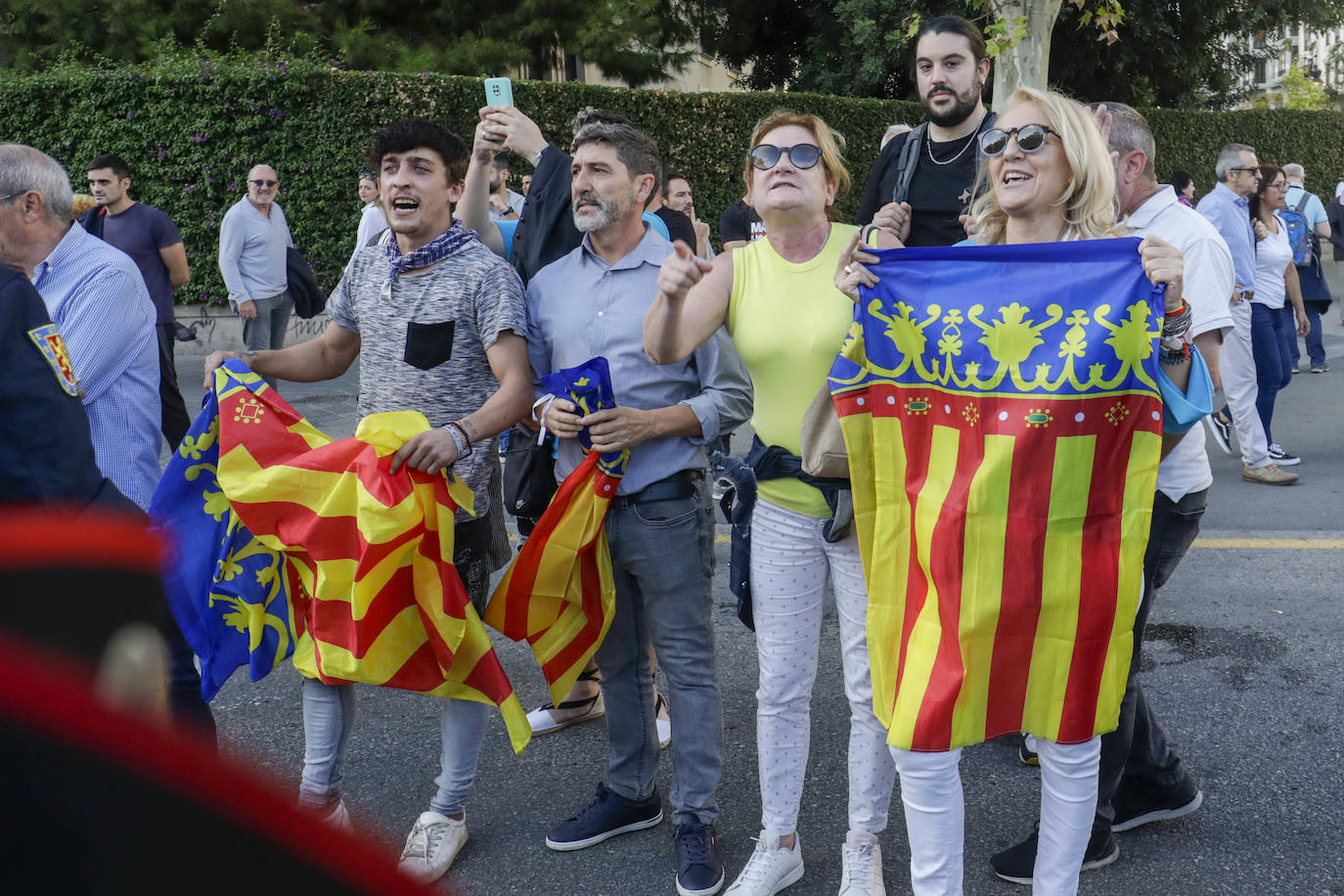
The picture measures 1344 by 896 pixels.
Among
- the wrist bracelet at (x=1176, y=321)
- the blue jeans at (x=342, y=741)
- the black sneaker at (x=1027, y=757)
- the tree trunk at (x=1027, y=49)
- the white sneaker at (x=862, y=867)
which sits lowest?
the black sneaker at (x=1027, y=757)

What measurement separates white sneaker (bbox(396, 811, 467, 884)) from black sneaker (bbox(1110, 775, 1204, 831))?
182 centimetres

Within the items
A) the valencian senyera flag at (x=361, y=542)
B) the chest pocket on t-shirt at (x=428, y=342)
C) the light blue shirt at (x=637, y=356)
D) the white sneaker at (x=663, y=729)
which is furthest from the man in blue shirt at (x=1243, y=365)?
the valencian senyera flag at (x=361, y=542)

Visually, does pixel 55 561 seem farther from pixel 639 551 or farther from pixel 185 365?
pixel 185 365

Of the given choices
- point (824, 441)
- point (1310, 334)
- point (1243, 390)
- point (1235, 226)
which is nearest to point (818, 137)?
point (824, 441)

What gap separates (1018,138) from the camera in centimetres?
271

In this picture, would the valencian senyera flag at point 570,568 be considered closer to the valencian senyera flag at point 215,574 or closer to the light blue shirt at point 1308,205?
the valencian senyera flag at point 215,574

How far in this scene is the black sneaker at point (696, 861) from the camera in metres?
3.17

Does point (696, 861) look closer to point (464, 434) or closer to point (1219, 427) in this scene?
point (464, 434)

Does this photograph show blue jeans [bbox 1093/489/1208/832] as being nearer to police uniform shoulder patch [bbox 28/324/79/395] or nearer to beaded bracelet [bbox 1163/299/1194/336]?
beaded bracelet [bbox 1163/299/1194/336]

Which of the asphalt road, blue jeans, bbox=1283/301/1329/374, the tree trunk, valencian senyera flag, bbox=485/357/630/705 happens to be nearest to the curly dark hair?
valencian senyera flag, bbox=485/357/630/705

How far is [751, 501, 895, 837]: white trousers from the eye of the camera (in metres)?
3.04

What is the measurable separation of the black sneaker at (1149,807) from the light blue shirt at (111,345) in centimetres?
291

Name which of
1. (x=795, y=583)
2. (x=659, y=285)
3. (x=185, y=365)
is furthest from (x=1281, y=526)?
(x=185, y=365)

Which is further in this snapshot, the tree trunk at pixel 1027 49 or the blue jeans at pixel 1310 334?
the tree trunk at pixel 1027 49
